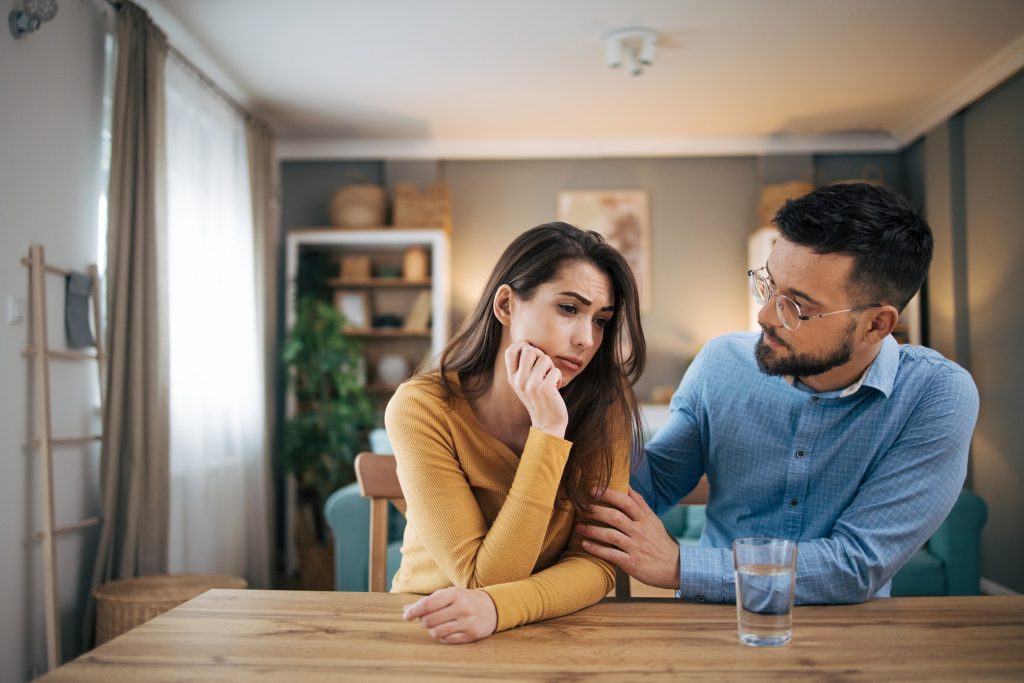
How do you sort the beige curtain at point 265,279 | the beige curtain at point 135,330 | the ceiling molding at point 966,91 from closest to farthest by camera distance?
1. the beige curtain at point 135,330
2. the ceiling molding at point 966,91
3. the beige curtain at point 265,279

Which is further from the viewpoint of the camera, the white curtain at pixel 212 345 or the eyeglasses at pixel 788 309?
the white curtain at pixel 212 345

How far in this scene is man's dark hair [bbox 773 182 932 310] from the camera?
1.52 meters

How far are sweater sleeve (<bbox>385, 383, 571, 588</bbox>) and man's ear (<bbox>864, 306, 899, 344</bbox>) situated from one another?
598 millimetres

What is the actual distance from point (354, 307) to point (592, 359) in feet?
13.9

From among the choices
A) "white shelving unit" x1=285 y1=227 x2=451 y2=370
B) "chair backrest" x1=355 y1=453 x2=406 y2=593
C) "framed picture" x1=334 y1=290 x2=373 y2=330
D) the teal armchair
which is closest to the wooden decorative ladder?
the teal armchair

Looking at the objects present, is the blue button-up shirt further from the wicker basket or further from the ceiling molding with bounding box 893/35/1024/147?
the ceiling molding with bounding box 893/35/1024/147

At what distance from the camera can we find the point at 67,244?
3.23 m

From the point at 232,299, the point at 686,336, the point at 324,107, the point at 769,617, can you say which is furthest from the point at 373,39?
the point at 769,617

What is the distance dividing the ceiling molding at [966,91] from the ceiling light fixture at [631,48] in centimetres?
173

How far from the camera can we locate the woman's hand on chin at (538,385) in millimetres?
1416

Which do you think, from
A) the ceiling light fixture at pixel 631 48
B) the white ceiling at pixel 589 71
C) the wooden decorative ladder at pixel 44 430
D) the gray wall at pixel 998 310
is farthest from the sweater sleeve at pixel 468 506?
the gray wall at pixel 998 310

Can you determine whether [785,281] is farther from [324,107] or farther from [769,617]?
[324,107]

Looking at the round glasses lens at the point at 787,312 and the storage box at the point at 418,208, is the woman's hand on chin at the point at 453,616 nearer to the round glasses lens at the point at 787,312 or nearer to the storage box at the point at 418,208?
the round glasses lens at the point at 787,312

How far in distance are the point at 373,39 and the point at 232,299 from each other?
1.60 meters
